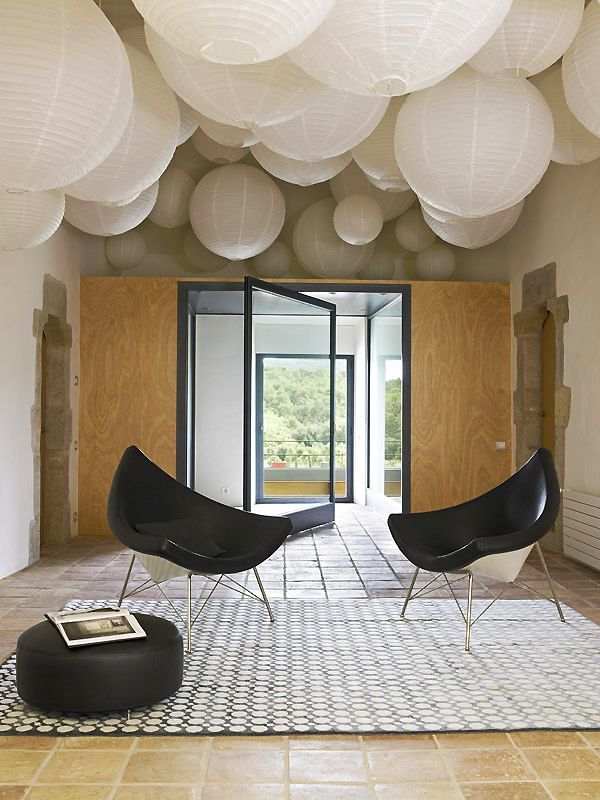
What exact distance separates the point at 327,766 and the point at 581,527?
401 centimetres

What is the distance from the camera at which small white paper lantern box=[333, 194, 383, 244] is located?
6918 millimetres

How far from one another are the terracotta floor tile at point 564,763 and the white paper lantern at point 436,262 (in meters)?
5.85

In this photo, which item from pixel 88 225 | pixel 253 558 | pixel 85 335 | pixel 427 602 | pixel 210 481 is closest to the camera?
pixel 253 558

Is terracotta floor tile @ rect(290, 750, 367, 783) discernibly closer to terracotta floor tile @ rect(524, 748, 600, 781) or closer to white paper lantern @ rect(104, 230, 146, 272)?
terracotta floor tile @ rect(524, 748, 600, 781)

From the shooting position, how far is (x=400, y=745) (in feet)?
9.55

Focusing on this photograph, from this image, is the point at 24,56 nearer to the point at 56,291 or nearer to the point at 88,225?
the point at 88,225

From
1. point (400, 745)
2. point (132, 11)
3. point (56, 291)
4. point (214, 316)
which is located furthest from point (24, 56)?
point (214, 316)

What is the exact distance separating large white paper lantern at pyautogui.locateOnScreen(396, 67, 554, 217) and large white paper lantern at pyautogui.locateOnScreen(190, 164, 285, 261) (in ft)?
12.2

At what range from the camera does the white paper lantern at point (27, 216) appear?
352cm

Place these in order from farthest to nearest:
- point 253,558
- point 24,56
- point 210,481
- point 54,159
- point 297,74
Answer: point 210,481, point 253,558, point 297,74, point 54,159, point 24,56

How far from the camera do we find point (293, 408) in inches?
311

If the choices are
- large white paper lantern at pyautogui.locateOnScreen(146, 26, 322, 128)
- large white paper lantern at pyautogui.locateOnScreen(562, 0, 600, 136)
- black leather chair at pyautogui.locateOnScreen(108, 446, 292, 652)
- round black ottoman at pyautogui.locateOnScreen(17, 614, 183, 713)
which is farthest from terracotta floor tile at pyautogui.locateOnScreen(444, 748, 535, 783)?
large white paper lantern at pyautogui.locateOnScreen(146, 26, 322, 128)

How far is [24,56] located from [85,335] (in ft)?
18.3

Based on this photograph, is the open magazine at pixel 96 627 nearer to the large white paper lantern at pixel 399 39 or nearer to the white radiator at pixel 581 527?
the large white paper lantern at pixel 399 39
